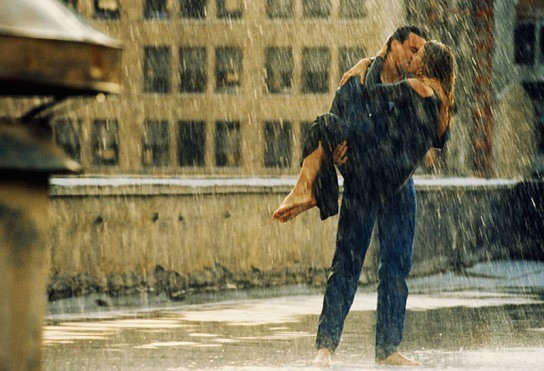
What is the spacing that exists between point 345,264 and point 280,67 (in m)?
53.5

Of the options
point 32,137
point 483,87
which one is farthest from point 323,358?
point 483,87

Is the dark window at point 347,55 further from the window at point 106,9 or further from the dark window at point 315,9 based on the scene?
the window at point 106,9

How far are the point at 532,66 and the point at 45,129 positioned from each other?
175ft

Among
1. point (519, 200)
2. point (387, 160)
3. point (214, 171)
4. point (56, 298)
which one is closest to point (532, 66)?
point (214, 171)

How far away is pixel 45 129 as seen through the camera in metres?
3.19

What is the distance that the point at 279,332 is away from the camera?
35.9 ft

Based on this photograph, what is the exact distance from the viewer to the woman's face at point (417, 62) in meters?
8.16

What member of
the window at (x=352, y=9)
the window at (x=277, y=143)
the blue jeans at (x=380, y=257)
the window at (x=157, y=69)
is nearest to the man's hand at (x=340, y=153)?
the blue jeans at (x=380, y=257)

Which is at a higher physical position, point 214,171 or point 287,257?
point 214,171

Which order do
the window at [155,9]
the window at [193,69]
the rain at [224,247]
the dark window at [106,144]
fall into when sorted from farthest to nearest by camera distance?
the dark window at [106,144], the window at [193,69], the window at [155,9], the rain at [224,247]

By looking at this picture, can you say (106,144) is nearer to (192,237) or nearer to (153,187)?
(192,237)

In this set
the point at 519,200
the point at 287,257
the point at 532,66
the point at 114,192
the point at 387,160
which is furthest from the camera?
the point at 532,66

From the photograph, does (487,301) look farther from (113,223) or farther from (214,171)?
(214,171)

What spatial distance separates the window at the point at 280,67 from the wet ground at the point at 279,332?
45.1 metres
